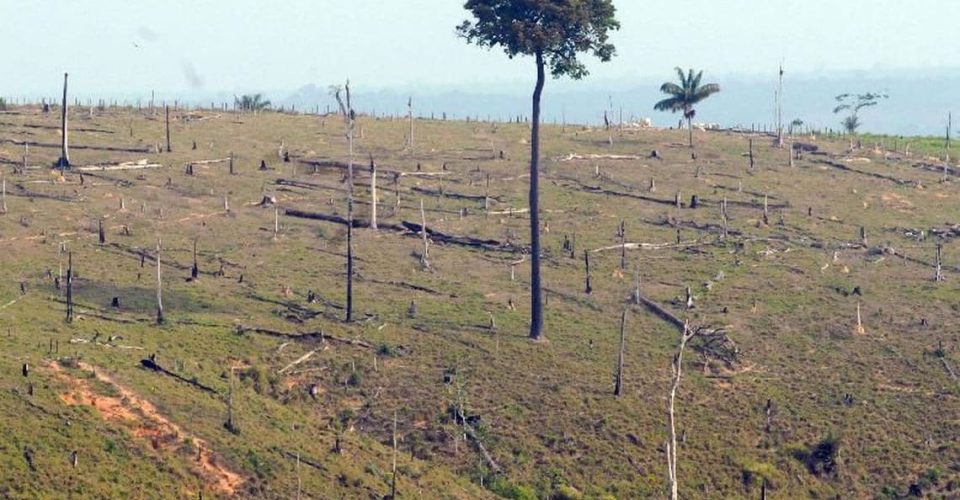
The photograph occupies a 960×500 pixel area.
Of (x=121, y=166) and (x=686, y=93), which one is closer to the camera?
(x=121, y=166)

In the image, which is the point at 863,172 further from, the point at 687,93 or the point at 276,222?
the point at 276,222

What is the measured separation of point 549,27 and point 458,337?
1352cm

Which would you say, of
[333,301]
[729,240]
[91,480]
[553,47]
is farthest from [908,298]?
[91,480]

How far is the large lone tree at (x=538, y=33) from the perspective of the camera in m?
62.5

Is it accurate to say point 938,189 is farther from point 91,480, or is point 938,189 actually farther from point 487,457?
point 91,480

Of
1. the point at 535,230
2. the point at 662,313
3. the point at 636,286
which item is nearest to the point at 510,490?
the point at 535,230

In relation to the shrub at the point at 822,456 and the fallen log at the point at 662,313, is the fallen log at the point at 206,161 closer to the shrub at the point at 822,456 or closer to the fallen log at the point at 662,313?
the fallen log at the point at 662,313

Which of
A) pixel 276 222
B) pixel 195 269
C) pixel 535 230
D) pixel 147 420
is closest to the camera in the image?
pixel 147 420

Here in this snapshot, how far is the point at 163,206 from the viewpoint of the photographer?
77750 millimetres

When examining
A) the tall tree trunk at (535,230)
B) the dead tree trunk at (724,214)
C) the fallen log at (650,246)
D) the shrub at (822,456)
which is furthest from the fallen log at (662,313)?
the dead tree trunk at (724,214)

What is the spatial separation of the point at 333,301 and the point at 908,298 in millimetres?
26718

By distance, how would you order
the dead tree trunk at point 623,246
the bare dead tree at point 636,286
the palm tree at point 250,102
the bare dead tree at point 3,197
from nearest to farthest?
the bare dead tree at point 636,286
the bare dead tree at point 3,197
the dead tree trunk at point 623,246
the palm tree at point 250,102

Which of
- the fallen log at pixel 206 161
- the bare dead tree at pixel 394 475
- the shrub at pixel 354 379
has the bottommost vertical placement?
the bare dead tree at pixel 394 475

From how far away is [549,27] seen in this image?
208 ft
